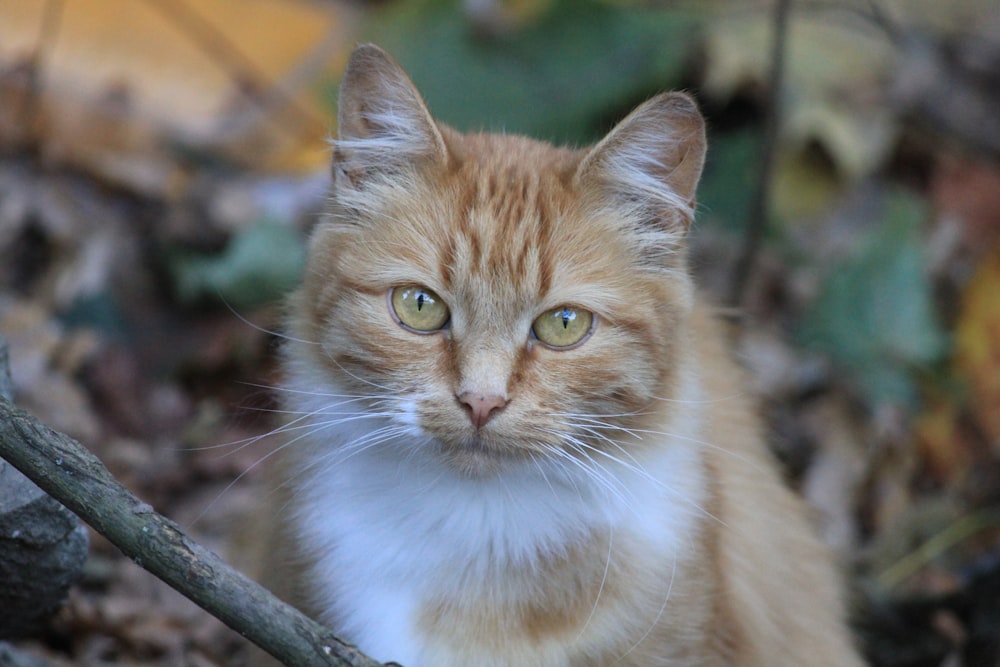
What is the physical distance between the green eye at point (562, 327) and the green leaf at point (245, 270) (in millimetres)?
2419

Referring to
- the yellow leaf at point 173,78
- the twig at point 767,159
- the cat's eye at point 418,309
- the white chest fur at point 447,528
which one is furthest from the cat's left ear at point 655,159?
the yellow leaf at point 173,78

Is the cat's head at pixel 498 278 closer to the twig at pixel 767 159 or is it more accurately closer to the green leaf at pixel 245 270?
the twig at pixel 767 159

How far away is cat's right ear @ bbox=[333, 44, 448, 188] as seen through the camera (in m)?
2.70

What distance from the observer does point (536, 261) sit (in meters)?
2.60

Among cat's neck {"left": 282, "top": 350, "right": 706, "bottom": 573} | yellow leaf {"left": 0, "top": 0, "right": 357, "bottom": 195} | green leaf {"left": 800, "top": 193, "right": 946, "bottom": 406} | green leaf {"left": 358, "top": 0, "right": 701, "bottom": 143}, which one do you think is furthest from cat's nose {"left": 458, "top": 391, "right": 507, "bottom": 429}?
yellow leaf {"left": 0, "top": 0, "right": 357, "bottom": 195}

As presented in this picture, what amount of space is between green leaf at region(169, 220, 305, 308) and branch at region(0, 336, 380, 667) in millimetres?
2702

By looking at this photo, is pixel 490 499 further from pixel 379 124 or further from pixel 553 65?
pixel 553 65

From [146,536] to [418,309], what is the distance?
0.81 metres

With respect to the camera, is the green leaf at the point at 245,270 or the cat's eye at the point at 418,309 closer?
the cat's eye at the point at 418,309

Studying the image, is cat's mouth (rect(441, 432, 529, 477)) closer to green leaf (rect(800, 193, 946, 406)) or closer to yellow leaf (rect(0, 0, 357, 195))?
green leaf (rect(800, 193, 946, 406))

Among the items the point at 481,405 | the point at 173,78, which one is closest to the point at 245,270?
the point at 173,78

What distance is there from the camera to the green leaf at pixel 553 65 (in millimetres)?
5527

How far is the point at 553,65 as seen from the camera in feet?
18.8

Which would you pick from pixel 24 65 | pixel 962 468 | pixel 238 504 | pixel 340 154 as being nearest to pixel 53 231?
pixel 24 65
